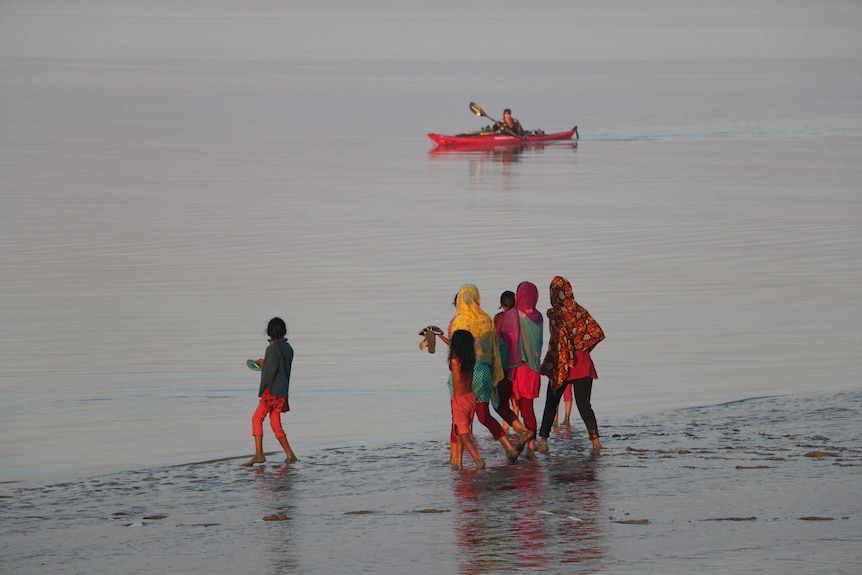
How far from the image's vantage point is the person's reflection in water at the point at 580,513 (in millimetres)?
10414

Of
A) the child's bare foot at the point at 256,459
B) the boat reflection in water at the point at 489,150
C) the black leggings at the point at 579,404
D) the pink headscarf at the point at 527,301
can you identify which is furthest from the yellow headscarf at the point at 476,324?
the boat reflection in water at the point at 489,150

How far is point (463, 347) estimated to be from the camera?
519 inches

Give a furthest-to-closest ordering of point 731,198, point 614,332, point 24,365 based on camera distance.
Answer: point 731,198 → point 614,332 → point 24,365

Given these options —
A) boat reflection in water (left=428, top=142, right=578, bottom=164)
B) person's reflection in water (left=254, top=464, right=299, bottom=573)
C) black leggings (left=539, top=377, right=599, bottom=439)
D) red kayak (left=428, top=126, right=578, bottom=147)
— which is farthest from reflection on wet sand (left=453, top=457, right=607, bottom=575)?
red kayak (left=428, top=126, right=578, bottom=147)

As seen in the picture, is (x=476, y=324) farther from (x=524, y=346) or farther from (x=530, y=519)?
(x=530, y=519)

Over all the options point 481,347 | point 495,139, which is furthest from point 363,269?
point 495,139

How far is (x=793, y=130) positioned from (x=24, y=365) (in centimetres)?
5760

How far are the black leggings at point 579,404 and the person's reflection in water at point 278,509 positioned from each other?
7.03ft

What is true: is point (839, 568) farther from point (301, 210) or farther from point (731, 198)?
point (731, 198)

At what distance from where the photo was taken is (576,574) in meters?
A: 10.0

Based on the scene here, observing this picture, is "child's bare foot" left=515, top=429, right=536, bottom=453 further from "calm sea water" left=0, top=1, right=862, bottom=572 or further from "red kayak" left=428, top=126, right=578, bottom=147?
"red kayak" left=428, top=126, right=578, bottom=147

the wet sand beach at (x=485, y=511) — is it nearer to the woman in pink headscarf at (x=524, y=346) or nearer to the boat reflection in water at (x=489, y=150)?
the woman in pink headscarf at (x=524, y=346)

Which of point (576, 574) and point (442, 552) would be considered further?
point (442, 552)

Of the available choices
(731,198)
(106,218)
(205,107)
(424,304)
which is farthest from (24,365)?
(205,107)
